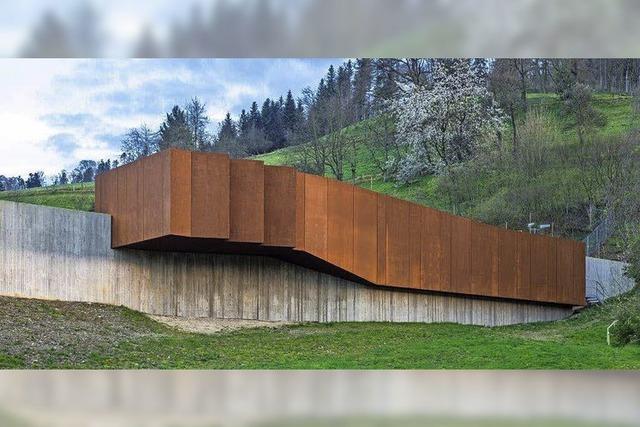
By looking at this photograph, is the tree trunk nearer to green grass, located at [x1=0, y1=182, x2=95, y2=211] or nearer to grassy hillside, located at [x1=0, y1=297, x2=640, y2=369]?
grassy hillside, located at [x1=0, y1=297, x2=640, y2=369]

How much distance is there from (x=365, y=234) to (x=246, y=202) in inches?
133

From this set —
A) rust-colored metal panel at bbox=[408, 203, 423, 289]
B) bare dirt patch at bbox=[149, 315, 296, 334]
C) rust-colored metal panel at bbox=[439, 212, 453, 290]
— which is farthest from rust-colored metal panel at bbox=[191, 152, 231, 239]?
rust-colored metal panel at bbox=[439, 212, 453, 290]

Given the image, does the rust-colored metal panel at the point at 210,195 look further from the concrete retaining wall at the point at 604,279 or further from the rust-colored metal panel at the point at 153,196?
the concrete retaining wall at the point at 604,279

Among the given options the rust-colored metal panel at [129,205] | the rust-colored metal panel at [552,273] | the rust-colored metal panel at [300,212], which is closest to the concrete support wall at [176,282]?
the rust-colored metal panel at [129,205]

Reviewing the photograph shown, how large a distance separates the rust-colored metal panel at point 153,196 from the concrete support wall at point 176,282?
3.60ft

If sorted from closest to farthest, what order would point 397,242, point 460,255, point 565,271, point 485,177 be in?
point 397,242 < point 460,255 < point 485,177 < point 565,271

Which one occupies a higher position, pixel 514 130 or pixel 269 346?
pixel 514 130

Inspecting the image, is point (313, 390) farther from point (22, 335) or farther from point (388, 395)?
point (22, 335)

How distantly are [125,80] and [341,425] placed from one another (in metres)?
13.7

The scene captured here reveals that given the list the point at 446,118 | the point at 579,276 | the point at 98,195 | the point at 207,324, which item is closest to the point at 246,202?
the point at 207,324

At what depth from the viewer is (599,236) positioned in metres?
20.4

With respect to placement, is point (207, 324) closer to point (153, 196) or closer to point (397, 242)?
point (153, 196)

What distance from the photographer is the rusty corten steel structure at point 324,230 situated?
14531 millimetres

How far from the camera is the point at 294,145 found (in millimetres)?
19688
